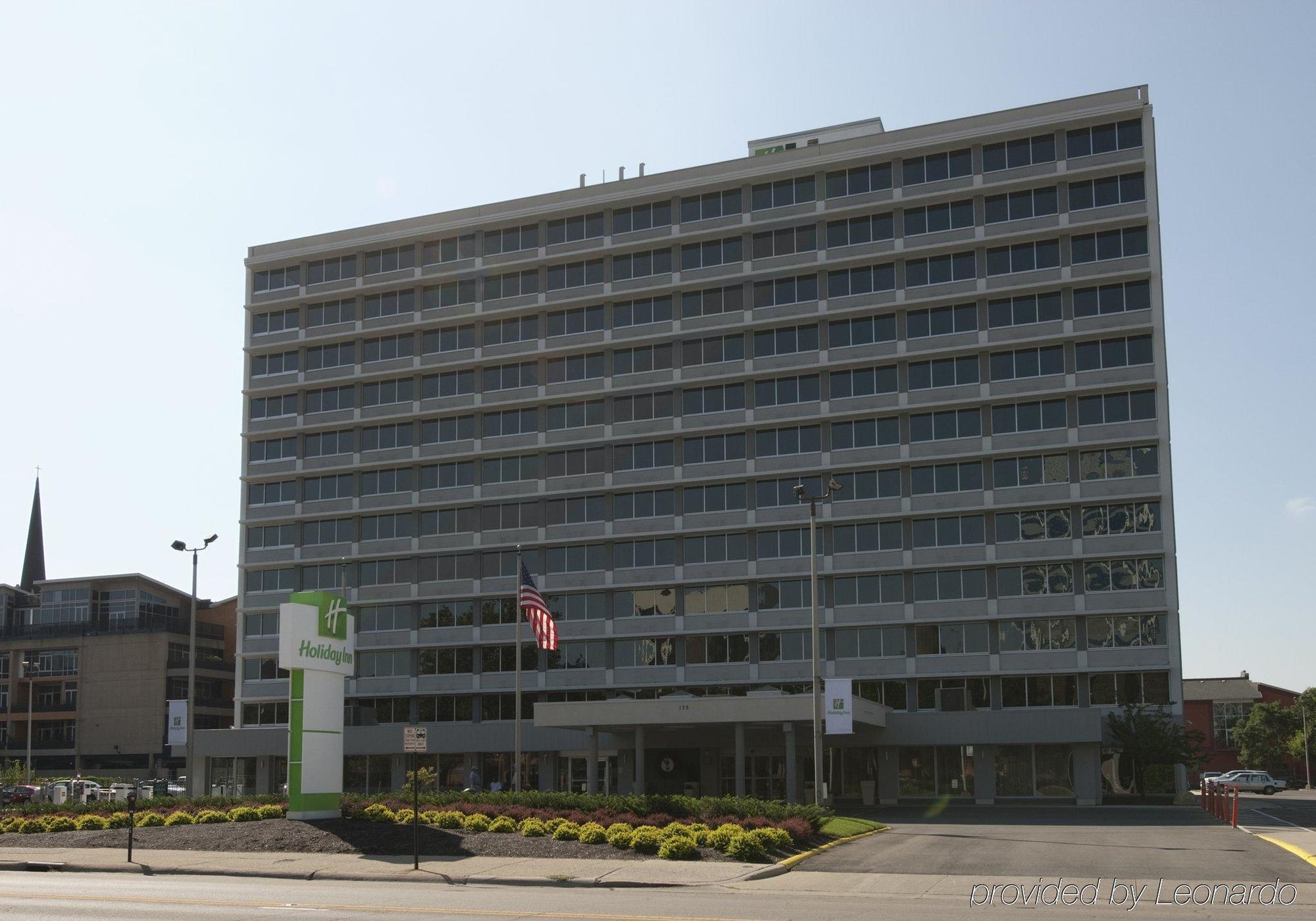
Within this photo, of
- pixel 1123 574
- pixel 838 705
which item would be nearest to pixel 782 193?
pixel 1123 574

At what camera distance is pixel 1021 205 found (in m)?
69.2

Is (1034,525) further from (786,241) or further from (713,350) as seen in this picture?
(786,241)

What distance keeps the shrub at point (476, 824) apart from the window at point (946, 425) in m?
41.8

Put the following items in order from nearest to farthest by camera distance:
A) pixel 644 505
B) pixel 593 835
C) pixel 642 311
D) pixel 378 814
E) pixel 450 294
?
pixel 593 835 < pixel 378 814 < pixel 644 505 < pixel 642 311 < pixel 450 294

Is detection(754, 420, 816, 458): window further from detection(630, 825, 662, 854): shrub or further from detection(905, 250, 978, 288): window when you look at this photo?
detection(630, 825, 662, 854): shrub

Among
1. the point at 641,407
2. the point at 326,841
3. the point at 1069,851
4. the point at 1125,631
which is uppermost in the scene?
the point at 641,407

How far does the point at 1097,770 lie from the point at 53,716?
76.9m

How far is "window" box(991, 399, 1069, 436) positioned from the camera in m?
67.5

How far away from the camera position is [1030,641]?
66562 mm

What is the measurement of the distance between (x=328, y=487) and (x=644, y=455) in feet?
69.0

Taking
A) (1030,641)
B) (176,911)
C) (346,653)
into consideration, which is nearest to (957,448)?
(1030,641)

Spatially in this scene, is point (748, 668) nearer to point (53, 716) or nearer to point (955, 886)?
point (955, 886)

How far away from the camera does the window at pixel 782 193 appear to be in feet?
242

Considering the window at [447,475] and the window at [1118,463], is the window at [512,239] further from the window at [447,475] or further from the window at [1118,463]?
the window at [1118,463]
